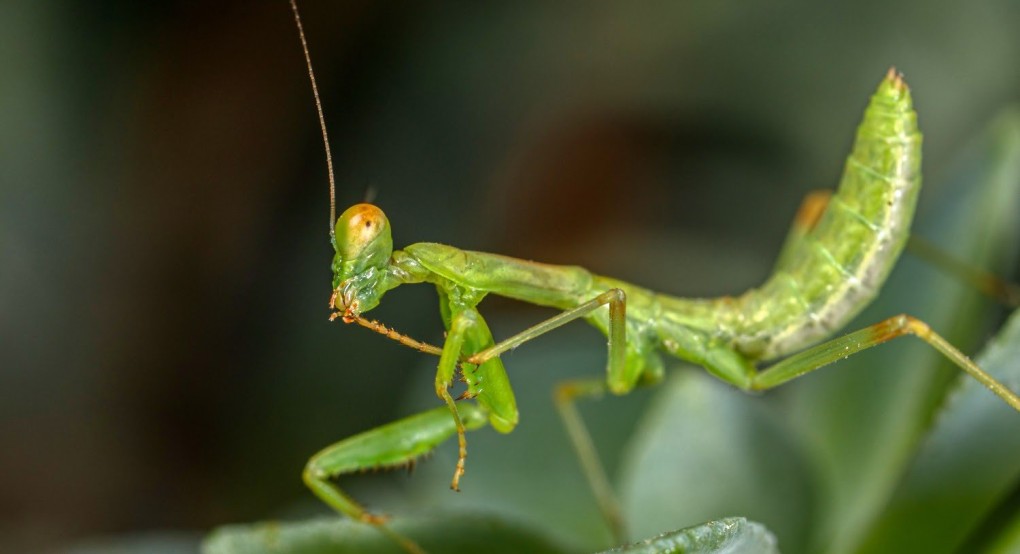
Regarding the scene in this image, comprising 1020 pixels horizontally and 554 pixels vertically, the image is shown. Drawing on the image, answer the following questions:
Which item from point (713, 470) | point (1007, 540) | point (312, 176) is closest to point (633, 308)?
point (713, 470)

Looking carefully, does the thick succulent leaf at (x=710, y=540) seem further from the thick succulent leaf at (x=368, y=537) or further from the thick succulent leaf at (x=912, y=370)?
the thick succulent leaf at (x=912, y=370)

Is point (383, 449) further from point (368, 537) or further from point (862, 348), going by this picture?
point (862, 348)

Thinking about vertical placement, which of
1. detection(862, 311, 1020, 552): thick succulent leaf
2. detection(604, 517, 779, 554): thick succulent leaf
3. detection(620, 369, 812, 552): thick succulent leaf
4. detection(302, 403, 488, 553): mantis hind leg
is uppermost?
detection(302, 403, 488, 553): mantis hind leg

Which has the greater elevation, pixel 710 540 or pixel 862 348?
pixel 862 348

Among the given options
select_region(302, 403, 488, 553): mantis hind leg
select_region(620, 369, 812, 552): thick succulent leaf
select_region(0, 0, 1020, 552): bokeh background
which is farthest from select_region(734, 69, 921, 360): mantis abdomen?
select_region(302, 403, 488, 553): mantis hind leg

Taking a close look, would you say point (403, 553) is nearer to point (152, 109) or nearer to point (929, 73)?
point (152, 109)

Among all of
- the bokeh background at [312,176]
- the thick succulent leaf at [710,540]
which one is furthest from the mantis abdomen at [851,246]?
the thick succulent leaf at [710,540]

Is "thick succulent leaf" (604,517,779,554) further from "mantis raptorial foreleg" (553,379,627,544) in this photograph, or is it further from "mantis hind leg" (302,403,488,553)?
"mantis hind leg" (302,403,488,553)
